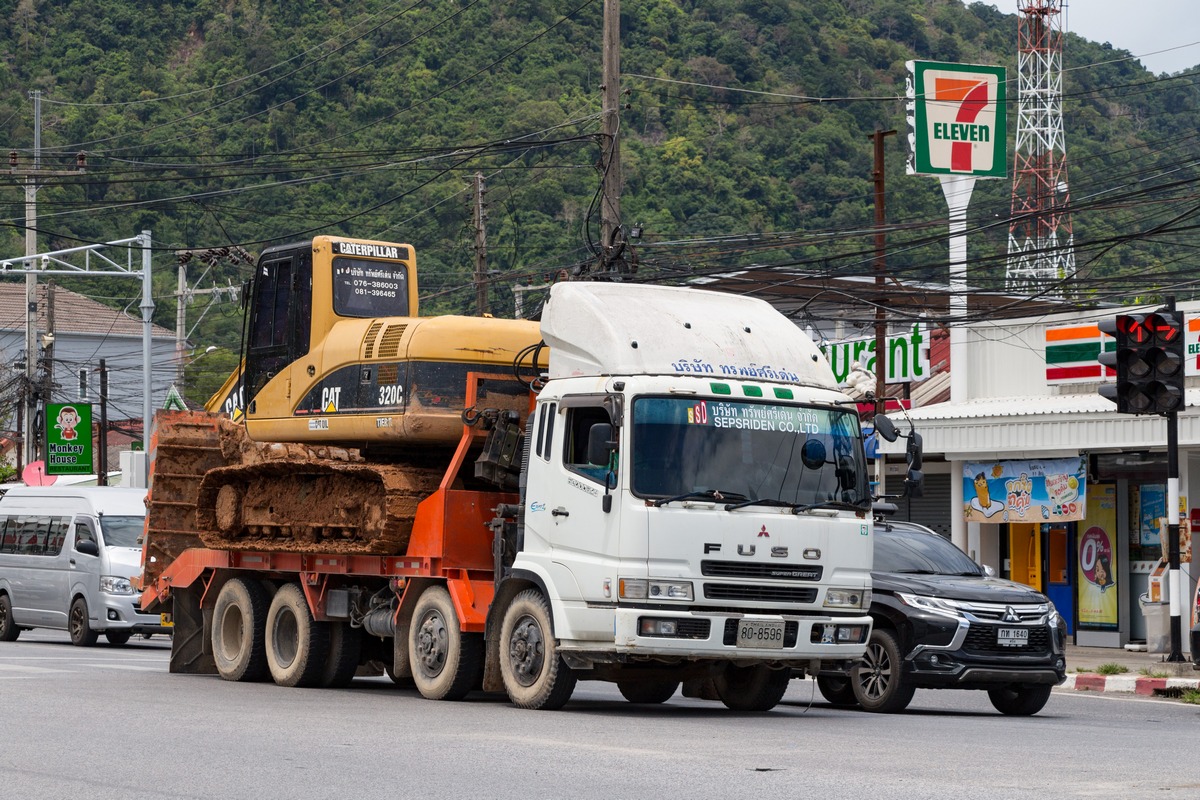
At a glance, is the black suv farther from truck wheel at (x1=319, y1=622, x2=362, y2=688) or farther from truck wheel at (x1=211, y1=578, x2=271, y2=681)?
truck wheel at (x1=211, y1=578, x2=271, y2=681)

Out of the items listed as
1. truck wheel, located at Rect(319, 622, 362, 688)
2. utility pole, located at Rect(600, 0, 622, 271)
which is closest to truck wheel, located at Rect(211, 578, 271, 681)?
truck wheel, located at Rect(319, 622, 362, 688)

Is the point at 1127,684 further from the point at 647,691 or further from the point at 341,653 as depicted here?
the point at 341,653

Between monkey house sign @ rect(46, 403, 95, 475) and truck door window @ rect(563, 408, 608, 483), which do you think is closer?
truck door window @ rect(563, 408, 608, 483)

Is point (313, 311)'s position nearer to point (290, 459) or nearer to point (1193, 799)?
point (290, 459)

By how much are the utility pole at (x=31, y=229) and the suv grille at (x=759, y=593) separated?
25900mm

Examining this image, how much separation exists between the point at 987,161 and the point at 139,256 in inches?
1288

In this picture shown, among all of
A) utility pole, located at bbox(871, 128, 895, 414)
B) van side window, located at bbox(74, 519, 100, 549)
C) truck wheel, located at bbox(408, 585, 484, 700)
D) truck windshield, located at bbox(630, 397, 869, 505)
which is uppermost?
utility pole, located at bbox(871, 128, 895, 414)

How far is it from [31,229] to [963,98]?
81.8ft

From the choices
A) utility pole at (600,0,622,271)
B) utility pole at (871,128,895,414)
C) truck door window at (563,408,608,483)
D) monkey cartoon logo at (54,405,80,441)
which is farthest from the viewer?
monkey cartoon logo at (54,405,80,441)

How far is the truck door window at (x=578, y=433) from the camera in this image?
1366 cm

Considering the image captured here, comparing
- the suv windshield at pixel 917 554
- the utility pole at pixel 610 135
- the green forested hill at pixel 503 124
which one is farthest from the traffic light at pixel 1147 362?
the green forested hill at pixel 503 124

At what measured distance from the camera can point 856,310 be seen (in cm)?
3944

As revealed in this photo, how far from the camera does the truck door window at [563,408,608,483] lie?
13.7 m

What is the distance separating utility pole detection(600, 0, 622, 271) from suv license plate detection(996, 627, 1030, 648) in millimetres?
9624
